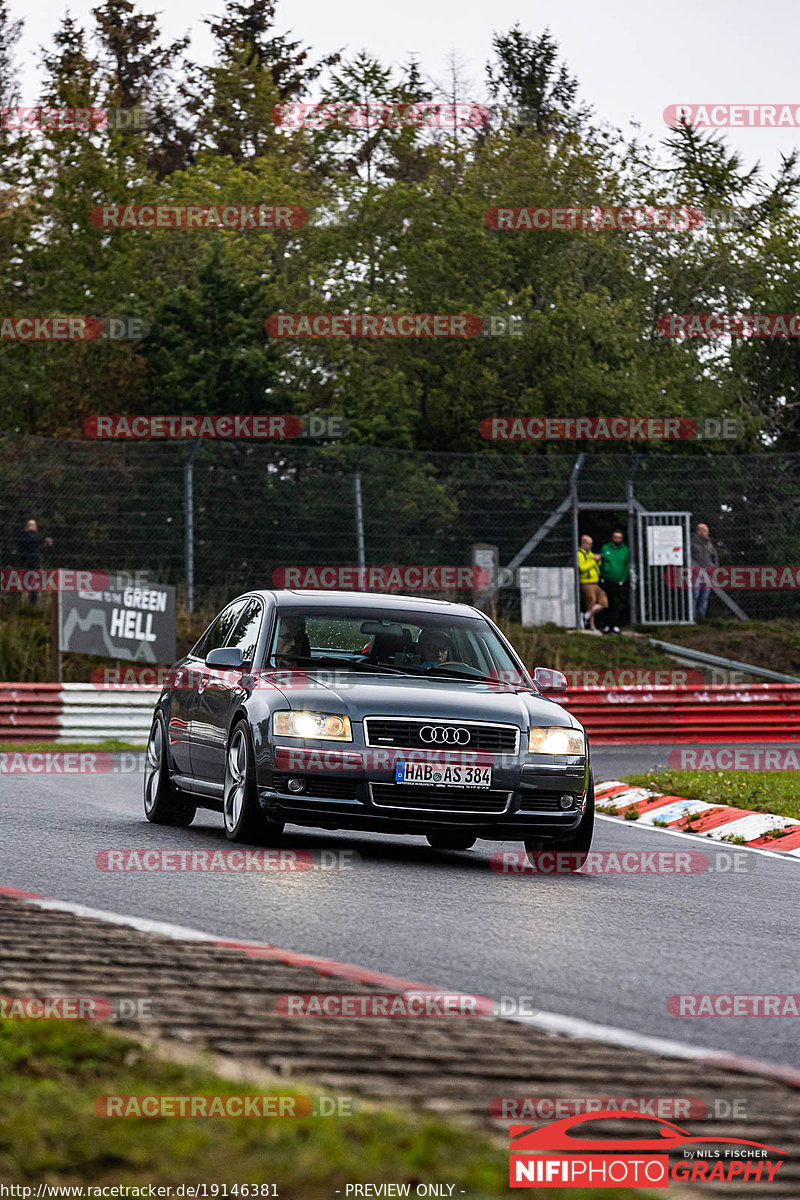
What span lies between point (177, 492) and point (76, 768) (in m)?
7.18

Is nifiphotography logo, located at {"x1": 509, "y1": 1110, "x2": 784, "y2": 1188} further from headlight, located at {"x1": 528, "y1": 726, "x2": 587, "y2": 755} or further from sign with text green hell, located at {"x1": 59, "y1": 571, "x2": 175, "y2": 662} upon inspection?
sign with text green hell, located at {"x1": 59, "y1": 571, "x2": 175, "y2": 662}

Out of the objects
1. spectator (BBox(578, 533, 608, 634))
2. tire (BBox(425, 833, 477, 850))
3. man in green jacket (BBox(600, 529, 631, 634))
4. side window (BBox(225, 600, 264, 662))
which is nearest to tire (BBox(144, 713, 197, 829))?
side window (BBox(225, 600, 264, 662))

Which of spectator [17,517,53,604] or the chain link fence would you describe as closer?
spectator [17,517,53,604]

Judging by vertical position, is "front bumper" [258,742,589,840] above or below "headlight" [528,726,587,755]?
below

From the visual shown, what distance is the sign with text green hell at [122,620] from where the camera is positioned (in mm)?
23859

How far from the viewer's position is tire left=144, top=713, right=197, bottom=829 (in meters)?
12.2

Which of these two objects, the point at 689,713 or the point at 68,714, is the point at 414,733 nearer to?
the point at 68,714

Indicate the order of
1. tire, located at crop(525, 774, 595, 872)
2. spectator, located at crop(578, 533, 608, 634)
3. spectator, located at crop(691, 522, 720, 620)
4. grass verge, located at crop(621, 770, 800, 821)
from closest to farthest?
tire, located at crop(525, 774, 595, 872), grass verge, located at crop(621, 770, 800, 821), spectator, located at crop(578, 533, 608, 634), spectator, located at crop(691, 522, 720, 620)

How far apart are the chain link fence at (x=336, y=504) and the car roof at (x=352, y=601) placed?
13.0m

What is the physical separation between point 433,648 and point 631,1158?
771 centimetres

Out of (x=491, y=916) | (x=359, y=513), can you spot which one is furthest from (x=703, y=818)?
(x=359, y=513)

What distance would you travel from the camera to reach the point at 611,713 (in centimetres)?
2445

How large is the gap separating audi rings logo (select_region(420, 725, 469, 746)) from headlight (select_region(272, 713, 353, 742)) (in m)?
0.42

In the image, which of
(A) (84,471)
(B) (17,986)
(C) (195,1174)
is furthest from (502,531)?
(C) (195,1174)
